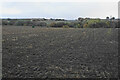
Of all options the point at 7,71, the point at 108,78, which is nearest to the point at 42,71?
the point at 7,71

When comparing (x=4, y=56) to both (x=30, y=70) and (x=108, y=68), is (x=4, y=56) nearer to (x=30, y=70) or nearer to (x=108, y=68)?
(x=30, y=70)

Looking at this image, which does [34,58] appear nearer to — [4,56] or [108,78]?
[4,56]

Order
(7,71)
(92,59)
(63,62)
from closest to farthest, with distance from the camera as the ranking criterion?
(7,71)
(63,62)
(92,59)

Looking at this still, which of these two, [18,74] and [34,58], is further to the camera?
[34,58]

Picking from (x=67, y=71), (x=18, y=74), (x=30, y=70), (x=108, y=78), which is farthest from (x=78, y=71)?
(x=18, y=74)

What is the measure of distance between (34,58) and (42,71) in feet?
4.13

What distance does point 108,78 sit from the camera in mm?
3861

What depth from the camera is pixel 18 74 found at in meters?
3.99

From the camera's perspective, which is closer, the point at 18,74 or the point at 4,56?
the point at 18,74

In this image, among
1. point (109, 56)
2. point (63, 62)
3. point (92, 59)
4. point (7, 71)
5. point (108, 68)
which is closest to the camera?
point (7, 71)

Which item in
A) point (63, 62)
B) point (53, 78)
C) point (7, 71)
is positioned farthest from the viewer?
point (63, 62)

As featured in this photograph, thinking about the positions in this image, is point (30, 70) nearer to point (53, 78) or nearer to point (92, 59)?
point (53, 78)

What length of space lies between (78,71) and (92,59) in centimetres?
128

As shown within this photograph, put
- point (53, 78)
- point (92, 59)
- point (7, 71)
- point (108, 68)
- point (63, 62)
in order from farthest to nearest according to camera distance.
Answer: point (92, 59)
point (63, 62)
point (108, 68)
point (7, 71)
point (53, 78)
